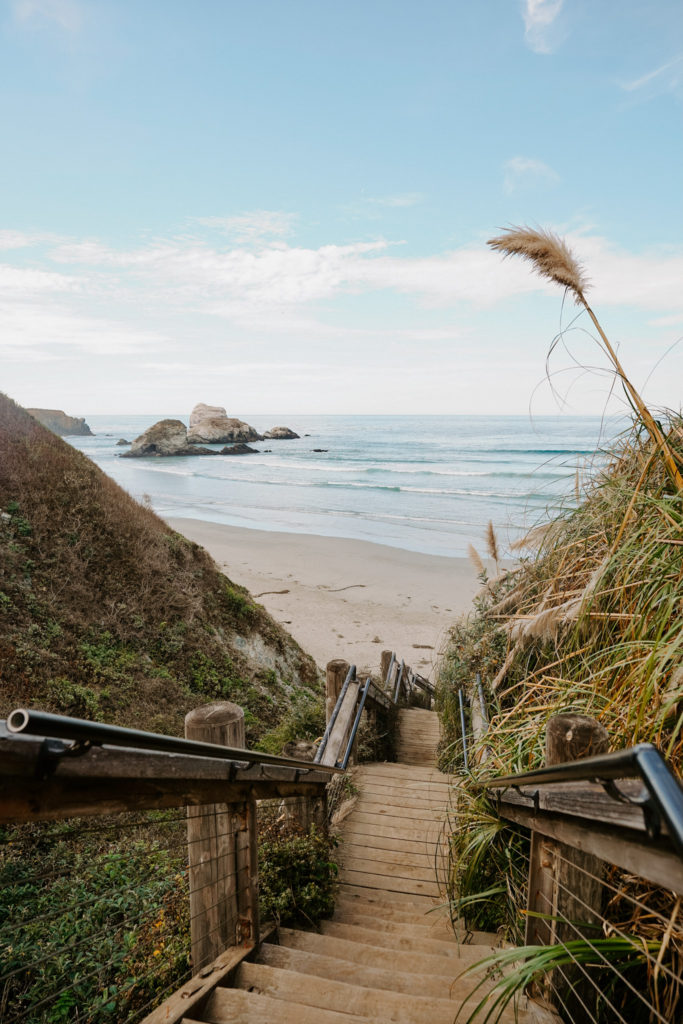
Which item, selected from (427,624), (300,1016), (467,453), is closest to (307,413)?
(467,453)

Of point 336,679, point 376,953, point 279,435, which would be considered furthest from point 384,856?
point 279,435

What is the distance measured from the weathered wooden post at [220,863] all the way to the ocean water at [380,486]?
9.14 feet

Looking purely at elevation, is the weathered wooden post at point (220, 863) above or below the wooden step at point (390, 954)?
above

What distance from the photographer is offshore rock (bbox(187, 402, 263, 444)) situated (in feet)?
239

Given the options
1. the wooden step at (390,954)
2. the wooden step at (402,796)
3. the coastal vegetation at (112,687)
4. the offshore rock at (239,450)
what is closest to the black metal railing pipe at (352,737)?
the wooden step at (402,796)

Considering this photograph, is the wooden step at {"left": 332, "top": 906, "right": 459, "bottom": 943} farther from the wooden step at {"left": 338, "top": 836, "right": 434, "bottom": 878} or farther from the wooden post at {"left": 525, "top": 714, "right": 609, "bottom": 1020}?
the wooden post at {"left": 525, "top": 714, "right": 609, "bottom": 1020}

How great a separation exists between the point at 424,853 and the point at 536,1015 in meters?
2.29

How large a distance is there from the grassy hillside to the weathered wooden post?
159 inches

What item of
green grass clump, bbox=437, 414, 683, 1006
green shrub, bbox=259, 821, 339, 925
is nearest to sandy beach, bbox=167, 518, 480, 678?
green shrub, bbox=259, 821, 339, 925

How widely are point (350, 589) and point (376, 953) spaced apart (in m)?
14.0

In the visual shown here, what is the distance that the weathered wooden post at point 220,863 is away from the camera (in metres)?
2.39

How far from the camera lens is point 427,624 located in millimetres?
14570

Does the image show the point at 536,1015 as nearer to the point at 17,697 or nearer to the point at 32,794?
the point at 32,794

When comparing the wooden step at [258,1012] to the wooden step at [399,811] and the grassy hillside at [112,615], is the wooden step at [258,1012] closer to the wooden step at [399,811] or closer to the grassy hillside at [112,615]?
the wooden step at [399,811]
